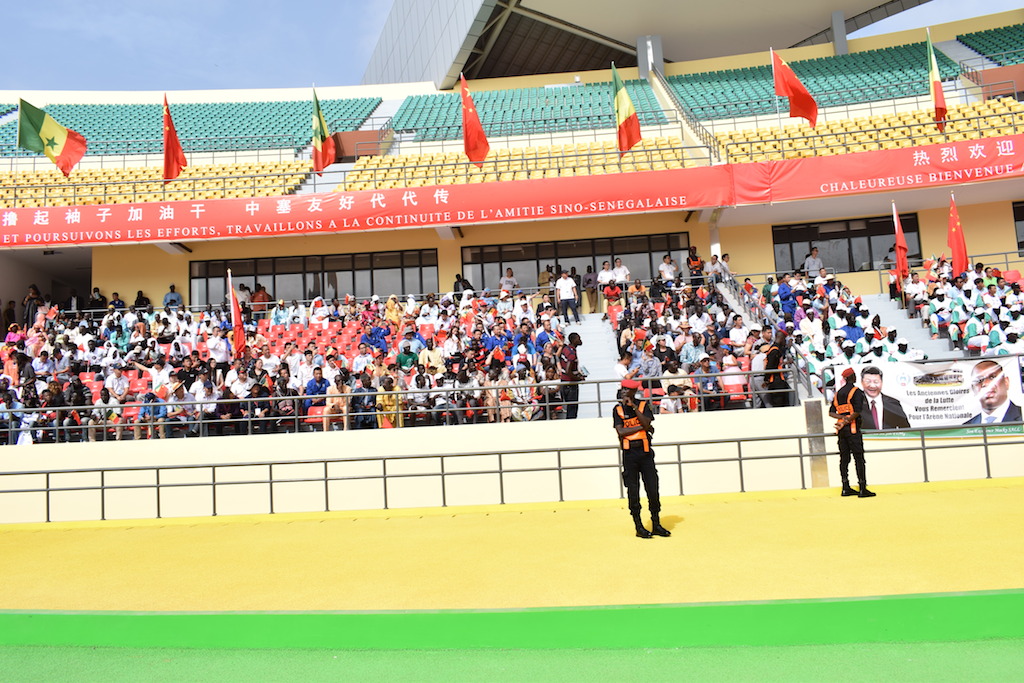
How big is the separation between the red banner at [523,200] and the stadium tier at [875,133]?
1.45 meters

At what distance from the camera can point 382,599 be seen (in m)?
6.25

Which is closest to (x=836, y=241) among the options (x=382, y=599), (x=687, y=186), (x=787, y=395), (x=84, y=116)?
(x=687, y=186)

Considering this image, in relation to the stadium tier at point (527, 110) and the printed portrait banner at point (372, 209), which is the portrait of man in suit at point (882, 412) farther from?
the stadium tier at point (527, 110)

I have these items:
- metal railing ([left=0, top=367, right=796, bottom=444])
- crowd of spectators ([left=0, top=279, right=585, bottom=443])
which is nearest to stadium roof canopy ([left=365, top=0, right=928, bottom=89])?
crowd of spectators ([left=0, top=279, right=585, bottom=443])

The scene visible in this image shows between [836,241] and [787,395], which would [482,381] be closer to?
[787,395]

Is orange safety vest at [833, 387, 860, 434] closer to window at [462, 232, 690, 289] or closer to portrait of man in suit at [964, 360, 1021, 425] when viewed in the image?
portrait of man in suit at [964, 360, 1021, 425]

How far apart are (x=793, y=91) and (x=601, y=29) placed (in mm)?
14208

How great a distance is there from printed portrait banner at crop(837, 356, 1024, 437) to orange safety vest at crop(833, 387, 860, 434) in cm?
298

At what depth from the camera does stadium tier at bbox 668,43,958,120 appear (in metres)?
28.3

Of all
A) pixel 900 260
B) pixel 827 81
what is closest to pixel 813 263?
pixel 900 260

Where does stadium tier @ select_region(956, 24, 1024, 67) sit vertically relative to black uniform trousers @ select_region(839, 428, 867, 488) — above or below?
above

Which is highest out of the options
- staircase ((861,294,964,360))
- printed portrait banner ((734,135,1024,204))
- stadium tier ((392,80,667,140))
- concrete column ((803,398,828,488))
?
stadium tier ((392,80,667,140))

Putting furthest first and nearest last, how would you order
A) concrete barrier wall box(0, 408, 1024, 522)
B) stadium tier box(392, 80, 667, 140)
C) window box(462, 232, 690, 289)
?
stadium tier box(392, 80, 667, 140) < window box(462, 232, 690, 289) < concrete barrier wall box(0, 408, 1024, 522)

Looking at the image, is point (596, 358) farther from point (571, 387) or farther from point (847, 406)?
point (847, 406)
